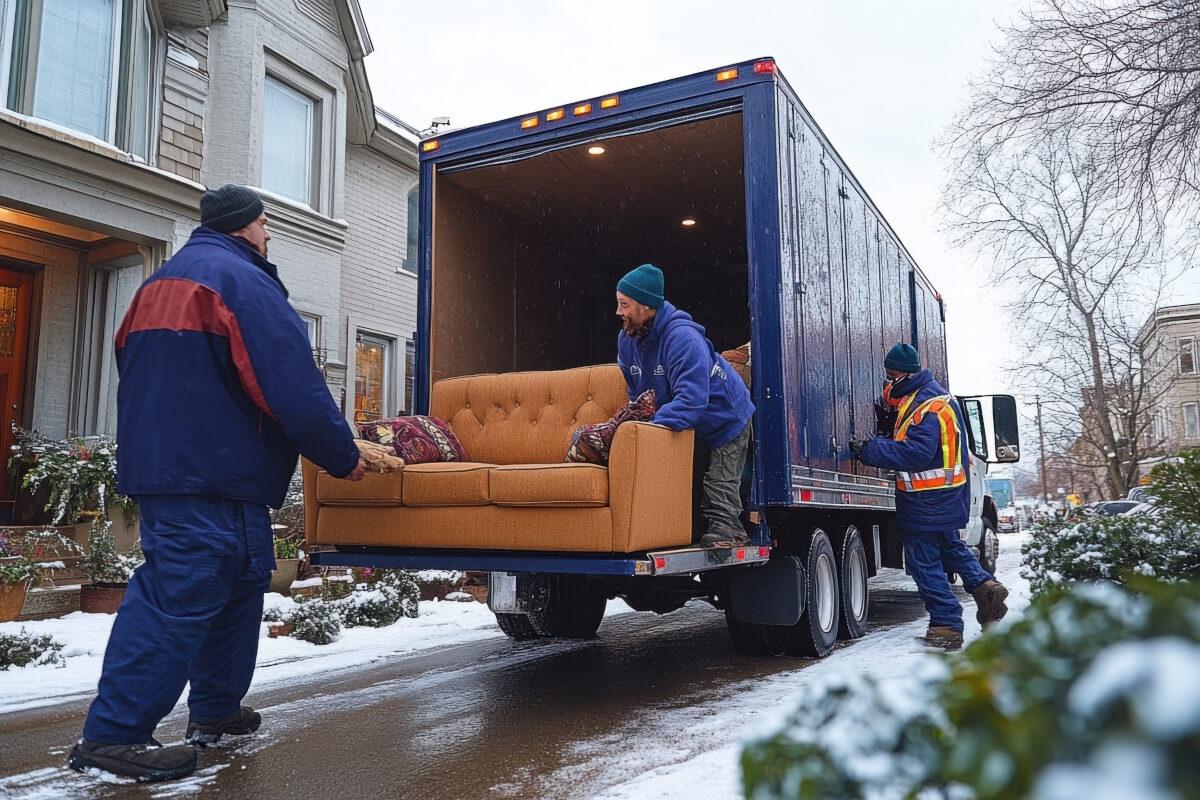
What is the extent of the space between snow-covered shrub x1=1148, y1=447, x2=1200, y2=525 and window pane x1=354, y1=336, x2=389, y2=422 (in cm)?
1128

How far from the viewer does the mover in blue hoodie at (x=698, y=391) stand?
182 inches

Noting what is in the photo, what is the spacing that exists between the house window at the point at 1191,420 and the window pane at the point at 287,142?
130 ft

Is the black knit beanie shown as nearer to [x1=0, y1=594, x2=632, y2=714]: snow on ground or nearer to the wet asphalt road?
the wet asphalt road

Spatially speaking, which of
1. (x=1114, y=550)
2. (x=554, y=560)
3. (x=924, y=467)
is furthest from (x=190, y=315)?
(x=1114, y=550)

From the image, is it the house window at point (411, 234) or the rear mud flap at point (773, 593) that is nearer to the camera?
the rear mud flap at point (773, 593)

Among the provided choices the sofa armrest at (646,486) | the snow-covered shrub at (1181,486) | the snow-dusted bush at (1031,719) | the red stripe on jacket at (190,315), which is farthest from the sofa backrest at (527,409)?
the snow-dusted bush at (1031,719)

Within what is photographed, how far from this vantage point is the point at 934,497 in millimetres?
6078

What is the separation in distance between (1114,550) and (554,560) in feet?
12.5

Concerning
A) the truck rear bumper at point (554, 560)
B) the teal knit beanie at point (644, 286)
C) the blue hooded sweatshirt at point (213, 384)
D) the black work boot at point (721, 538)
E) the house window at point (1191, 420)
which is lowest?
the truck rear bumper at point (554, 560)

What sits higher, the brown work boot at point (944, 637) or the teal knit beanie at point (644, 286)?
the teal knit beanie at point (644, 286)

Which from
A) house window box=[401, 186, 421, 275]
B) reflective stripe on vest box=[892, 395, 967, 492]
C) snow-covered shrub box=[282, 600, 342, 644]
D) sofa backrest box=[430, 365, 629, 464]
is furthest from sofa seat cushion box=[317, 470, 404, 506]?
house window box=[401, 186, 421, 275]

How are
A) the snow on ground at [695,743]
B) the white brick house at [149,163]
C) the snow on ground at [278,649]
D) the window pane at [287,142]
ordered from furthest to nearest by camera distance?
the window pane at [287,142] < the white brick house at [149,163] < the snow on ground at [278,649] < the snow on ground at [695,743]

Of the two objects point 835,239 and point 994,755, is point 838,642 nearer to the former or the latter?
Answer: point 835,239

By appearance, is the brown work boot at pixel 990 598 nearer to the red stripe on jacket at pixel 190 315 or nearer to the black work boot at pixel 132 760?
the red stripe on jacket at pixel 190 315
